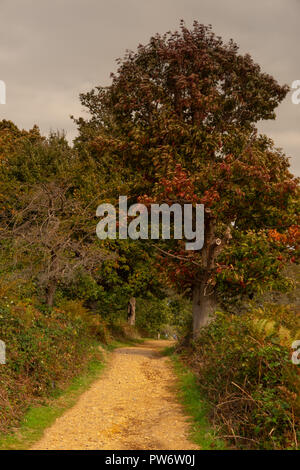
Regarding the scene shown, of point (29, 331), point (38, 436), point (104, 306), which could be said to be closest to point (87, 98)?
point (104, 306)

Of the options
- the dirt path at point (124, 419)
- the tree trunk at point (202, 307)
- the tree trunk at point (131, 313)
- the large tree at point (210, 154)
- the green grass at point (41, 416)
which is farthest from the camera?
the tree trunk at point (131, 313)

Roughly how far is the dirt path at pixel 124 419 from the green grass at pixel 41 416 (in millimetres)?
162

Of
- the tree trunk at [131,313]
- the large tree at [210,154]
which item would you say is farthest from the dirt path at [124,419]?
the tree trunk at [131,313]

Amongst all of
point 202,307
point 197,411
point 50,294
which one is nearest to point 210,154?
point 202,307

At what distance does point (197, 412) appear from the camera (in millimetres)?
8953

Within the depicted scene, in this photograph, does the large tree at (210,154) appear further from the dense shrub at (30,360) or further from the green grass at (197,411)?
the dense shrub at (30,360)

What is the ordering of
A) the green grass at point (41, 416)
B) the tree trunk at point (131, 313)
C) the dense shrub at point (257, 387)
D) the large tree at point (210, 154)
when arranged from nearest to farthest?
the dense shrub at point (257, 387)
the green grass at point (41, 416)
the large tree at point (210, 154)
the tree trunk at point (131, 313)

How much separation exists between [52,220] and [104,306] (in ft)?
32.0

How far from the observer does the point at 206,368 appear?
396 inches

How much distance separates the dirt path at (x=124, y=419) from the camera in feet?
24.4

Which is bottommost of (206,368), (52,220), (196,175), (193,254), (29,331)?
(206,368)

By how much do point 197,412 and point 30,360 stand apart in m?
3.84
